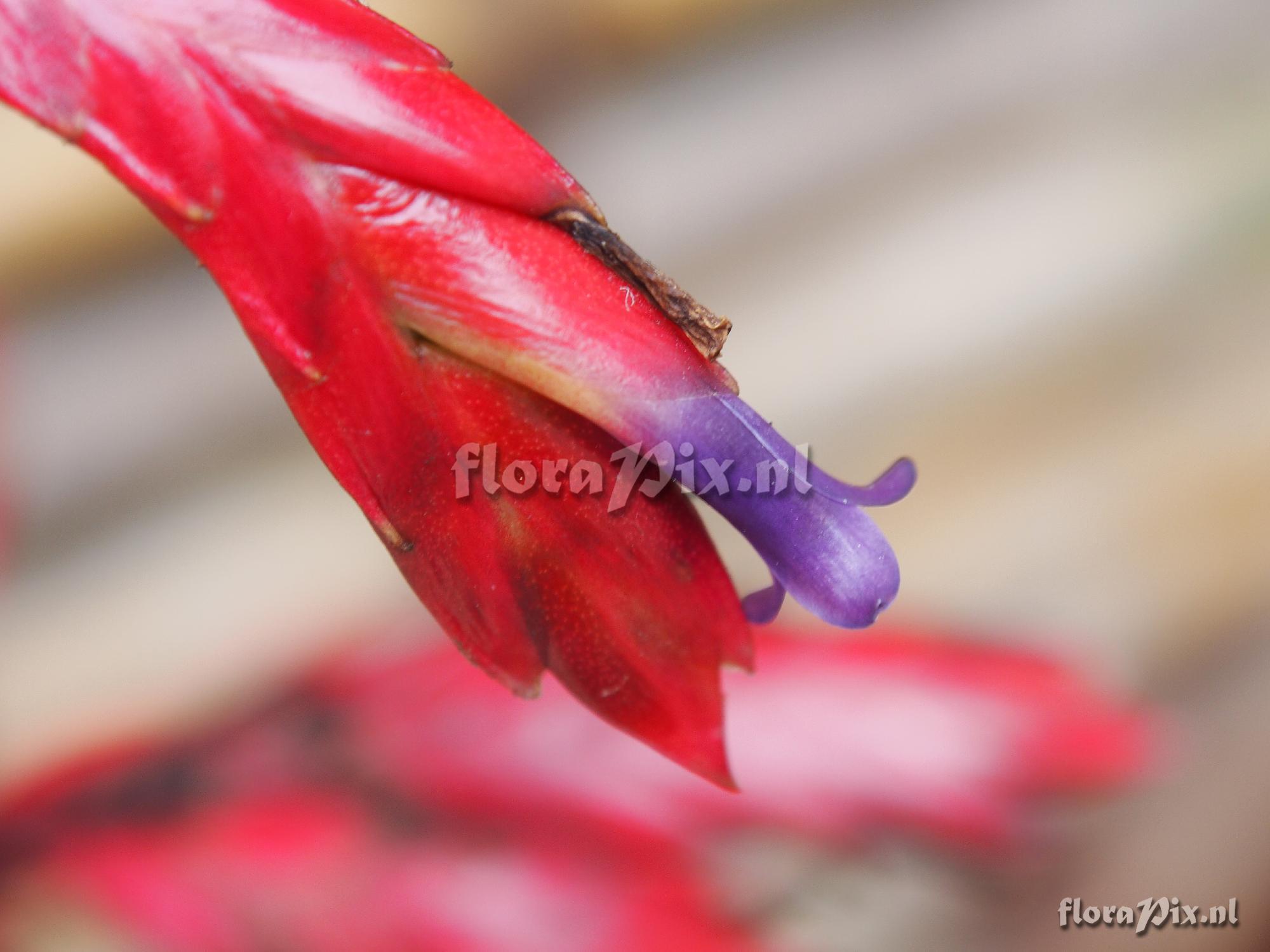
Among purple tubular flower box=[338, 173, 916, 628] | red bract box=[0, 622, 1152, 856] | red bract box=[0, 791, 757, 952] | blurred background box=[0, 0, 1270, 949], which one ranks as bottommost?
red bract box=[0, 791, 757, 952]

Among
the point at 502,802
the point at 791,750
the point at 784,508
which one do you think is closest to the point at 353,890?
the point at 502,802

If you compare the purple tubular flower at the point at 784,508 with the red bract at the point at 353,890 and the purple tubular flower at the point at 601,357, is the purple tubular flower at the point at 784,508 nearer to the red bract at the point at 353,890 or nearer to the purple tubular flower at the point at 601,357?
the purple tubular flower at the point at 601,357

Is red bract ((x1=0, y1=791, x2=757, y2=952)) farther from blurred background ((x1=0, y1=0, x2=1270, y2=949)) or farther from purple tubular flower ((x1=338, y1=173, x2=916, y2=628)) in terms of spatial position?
purple tubular flower ((x1=338, y1=173, x2=916, y2=628))

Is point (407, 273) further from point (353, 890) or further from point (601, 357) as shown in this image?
point (353, 890)

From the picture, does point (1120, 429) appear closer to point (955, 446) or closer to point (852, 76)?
point (955, 446)

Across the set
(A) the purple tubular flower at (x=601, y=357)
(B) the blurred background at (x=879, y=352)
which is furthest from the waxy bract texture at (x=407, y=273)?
(B) the blurred background at (x=879, y=352)

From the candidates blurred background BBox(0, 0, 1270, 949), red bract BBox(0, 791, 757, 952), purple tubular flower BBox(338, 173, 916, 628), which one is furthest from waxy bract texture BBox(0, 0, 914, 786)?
blurred background BBox(0, 0, 1270, 949)
